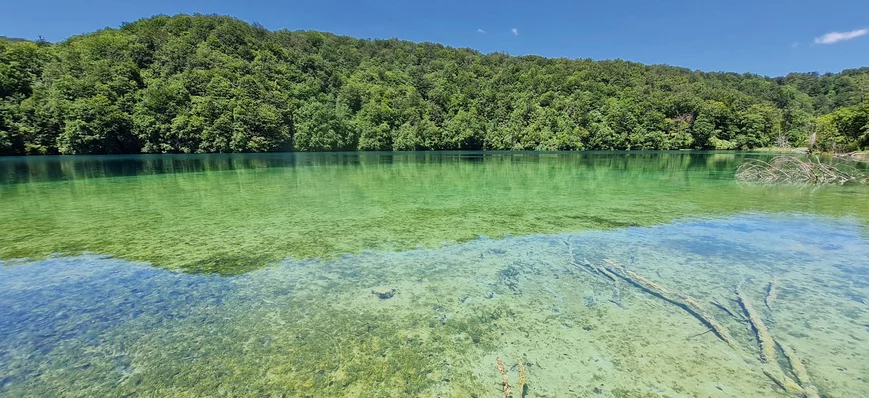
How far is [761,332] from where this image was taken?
3.45 meters

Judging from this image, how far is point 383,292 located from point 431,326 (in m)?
0.99

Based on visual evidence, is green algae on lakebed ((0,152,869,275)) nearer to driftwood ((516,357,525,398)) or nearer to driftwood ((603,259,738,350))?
driftwood ((603,259,738,350))

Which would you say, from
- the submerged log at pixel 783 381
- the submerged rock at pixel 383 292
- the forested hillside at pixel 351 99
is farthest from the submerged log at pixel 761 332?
the forested hillside at pixel 351 99

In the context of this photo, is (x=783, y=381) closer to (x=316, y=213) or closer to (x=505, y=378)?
(x=505, y=378)

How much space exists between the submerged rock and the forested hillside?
5175 centimetres

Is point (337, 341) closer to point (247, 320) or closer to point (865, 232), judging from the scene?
point (247, 320)

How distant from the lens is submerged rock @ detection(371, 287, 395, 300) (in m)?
4.37

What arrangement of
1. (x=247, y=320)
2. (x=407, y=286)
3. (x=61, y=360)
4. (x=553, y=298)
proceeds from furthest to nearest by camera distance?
1. (x=407, y=286)
2. (x=553, y=298)
3. (x=247, y=320)
4. (x=61, y=360)

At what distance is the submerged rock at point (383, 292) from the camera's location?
4371 millimetres

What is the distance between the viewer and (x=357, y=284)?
4.73m

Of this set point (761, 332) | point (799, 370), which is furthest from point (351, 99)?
point (799, 370)

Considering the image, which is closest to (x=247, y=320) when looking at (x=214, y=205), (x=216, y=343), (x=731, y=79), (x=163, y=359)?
(x=216, y=343)

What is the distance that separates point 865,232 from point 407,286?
910cm

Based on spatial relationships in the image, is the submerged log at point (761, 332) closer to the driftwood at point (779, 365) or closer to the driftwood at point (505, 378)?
the driftwood at point (779, 365)
